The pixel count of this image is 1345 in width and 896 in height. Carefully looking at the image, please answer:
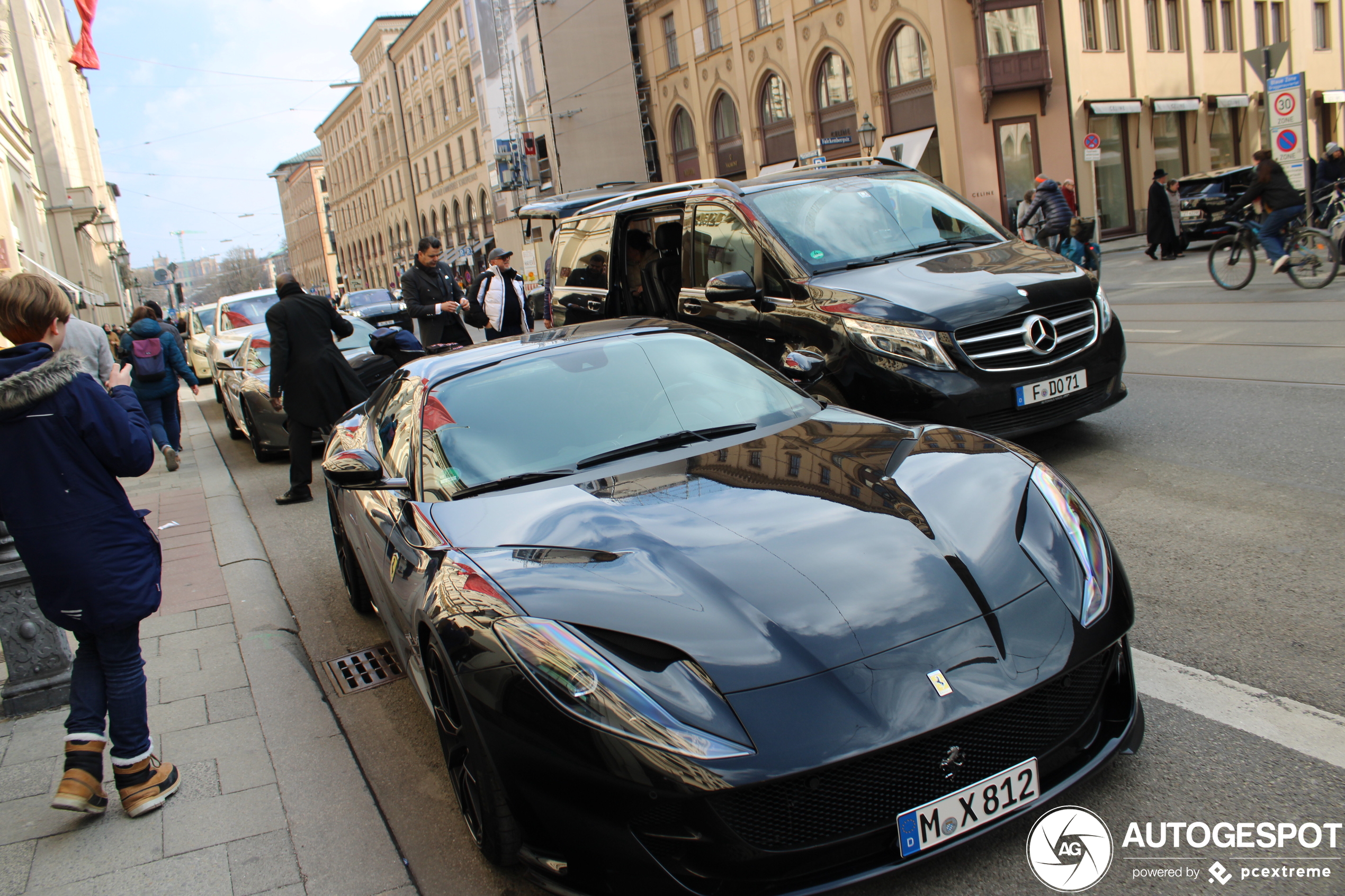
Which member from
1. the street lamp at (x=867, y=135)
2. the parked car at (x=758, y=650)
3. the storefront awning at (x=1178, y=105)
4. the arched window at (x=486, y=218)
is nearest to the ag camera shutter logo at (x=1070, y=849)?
the parked car at (x=758, y=650)

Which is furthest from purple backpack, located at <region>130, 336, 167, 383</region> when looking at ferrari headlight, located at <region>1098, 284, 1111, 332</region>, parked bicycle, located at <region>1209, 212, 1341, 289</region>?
parked bicycle, located at <region>1209, 212, 1341, 289</region>

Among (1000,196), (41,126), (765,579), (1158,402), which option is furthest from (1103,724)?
(41,126)

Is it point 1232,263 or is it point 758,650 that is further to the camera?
point 1232,263

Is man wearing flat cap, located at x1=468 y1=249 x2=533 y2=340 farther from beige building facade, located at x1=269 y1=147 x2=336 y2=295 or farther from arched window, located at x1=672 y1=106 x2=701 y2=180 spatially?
beige building facade, located at x1=269 y1=147 x2=336 y2=295

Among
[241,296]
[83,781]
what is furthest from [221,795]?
[241,296]

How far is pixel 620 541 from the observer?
280 cm

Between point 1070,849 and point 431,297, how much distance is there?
29.6 feet

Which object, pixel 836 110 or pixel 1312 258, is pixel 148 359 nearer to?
pixel 1312 258

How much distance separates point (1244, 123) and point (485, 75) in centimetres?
3668

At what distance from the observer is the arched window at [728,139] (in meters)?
38.1

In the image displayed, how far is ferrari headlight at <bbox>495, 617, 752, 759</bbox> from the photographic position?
7.09 ft

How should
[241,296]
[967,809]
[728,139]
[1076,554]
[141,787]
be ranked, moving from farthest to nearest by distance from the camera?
1. [728,139]
2. [241,296]
3. [141,787]
4. [1076,554]
5. [967,809]

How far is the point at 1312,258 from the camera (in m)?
11.9

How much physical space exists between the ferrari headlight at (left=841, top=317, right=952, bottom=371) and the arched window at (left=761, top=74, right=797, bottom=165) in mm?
30682
